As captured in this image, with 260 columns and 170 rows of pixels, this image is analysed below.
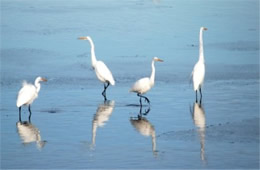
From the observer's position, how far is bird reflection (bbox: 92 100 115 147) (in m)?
10.7

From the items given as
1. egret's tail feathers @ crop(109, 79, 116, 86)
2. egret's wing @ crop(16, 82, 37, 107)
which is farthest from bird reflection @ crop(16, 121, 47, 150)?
egret's tail feathers @ crop(109, 79, 116, 86)

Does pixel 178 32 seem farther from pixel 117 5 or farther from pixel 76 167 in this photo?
pixel 76 167

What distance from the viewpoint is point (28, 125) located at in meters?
11.0

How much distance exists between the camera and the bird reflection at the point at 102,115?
35.0 feet

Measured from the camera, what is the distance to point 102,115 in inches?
457

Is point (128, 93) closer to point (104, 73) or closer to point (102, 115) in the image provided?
point (104, 73)

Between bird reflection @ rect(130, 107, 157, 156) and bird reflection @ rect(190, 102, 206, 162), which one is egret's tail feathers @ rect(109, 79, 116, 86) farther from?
bird reflection @ rect(190, 102, 206, 162)

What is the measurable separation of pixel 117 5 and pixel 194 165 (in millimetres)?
19288

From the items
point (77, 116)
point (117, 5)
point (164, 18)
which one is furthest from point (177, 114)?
point (117, 5)

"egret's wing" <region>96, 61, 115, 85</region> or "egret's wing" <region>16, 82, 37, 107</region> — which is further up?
"egret's wing" <region>96, 61, 115, 85</region>

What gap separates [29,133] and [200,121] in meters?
2.88

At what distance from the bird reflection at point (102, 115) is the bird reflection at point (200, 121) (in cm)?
Result: 153

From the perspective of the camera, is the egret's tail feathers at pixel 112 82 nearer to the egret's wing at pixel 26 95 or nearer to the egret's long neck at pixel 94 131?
the egret's wing at pixel 26 95

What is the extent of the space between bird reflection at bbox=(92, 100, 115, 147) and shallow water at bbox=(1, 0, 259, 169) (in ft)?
0.06
